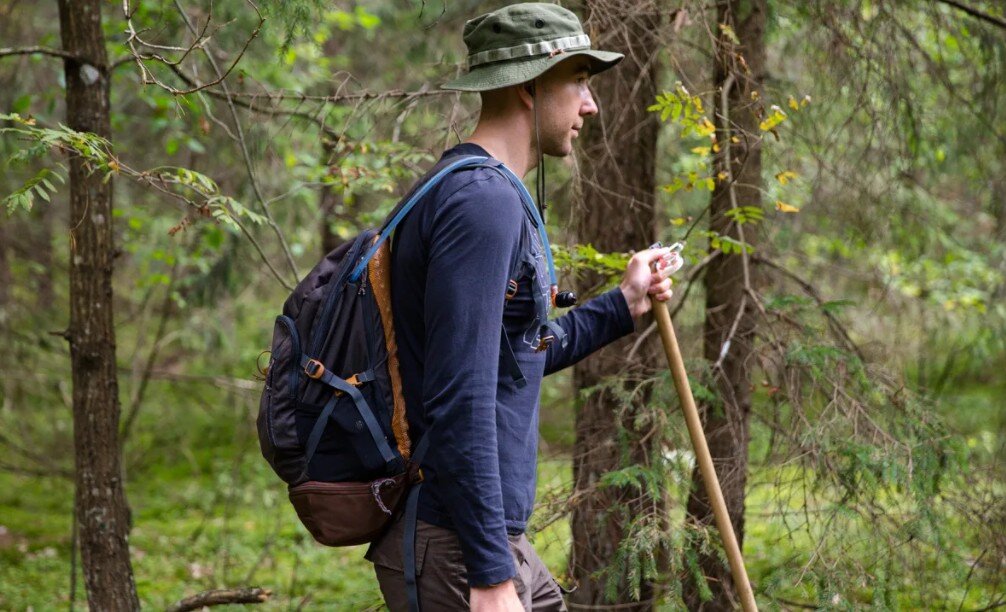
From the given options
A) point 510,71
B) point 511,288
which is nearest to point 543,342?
point 511,288

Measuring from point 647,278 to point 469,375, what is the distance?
2.73 feet

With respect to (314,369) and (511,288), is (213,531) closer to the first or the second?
(314,369)

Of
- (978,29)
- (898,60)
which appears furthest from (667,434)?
(978,29)

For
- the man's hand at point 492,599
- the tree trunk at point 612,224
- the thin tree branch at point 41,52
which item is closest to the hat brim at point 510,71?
the man's hand at point 492,599

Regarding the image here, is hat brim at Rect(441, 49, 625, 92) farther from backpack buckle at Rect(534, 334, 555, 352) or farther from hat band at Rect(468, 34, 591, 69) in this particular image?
backpack buckle at Rect(534, 334, 555, 352)

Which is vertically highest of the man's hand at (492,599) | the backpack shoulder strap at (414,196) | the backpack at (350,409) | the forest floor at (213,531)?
the backpack shoulder strap at (414,196)

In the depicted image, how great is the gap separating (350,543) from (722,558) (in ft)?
6.11

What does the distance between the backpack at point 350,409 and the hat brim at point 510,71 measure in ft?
0.73

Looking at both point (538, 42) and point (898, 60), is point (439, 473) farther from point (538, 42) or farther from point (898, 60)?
point (898, 60)

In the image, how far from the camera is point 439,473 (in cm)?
207

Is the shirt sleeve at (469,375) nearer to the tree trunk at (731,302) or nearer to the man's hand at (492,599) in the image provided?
the man's hand at (492,599)

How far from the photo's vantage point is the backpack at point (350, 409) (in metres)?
2.19

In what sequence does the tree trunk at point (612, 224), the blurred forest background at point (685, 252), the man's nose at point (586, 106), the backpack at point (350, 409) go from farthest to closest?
1. the tree trunk at point (612, 224)
2. the blurred forest background at point (685, 252)
3. the man's nose at point (586, 106)
4. the backpack at point (350, 409)

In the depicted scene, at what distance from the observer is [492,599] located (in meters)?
2.06
